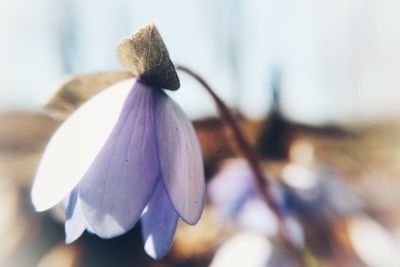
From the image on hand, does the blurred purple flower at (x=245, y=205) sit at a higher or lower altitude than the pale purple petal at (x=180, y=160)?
lower

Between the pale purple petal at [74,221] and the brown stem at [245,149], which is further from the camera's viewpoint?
the brown stem at [245,149]

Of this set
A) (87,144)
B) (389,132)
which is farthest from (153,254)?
(389,132)

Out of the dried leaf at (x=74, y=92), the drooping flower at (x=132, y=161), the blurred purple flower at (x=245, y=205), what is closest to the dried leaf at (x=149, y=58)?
the drooping flower at (x=132, y=161)

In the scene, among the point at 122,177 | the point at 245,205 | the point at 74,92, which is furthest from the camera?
the point at 245,205

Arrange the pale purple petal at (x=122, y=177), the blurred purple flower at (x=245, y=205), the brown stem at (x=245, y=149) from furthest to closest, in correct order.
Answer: the blurred purple flower at (x=245, y=205) → the brown stem at (x=245, y=149) → the pale purple petal at (x=122, y=177)

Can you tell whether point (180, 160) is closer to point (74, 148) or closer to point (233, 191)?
point (74, 148)

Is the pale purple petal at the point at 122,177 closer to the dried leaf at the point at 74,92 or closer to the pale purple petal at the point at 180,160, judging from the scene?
the pale purple petal at the point at 180,160

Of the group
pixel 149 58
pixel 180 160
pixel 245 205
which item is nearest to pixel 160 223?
pixel 180 160

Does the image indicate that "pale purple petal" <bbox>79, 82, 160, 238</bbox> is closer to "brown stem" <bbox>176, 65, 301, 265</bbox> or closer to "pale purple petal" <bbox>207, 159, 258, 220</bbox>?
"brown stem" <bbox>176, 65, 301, 265</bbox>
